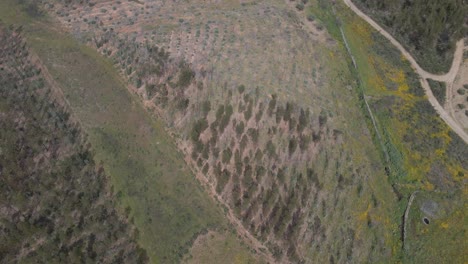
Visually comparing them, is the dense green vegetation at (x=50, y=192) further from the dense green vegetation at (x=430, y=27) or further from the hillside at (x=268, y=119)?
the dense green vegetation at (x=430, y=27)

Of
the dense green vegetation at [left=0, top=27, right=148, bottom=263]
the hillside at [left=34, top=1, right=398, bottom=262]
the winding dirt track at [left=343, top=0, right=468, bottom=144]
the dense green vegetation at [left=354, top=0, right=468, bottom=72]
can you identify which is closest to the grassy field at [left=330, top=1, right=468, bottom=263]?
the winding dirt track at [left=343, top=0, right=468, bottom=144]

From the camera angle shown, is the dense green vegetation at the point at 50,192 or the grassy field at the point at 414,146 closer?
the dense green vegetation at the point at 50,192

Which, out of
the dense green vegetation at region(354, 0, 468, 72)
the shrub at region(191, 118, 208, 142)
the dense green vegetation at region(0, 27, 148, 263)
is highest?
the dense green vegetation at region(354, 0, 468, 72)

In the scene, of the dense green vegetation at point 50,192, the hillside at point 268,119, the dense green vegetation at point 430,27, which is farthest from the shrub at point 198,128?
the dense green vegetation at point 430,27

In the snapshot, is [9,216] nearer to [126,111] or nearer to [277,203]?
[126,111]

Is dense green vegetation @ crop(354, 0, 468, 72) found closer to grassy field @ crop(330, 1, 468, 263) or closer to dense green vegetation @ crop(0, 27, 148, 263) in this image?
grassy field @ crop(330, 1, 468, 263)

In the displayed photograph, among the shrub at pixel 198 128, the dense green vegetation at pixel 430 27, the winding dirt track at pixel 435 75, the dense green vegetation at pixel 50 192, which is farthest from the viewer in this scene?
the dense green vegetation at pixel 430 27
